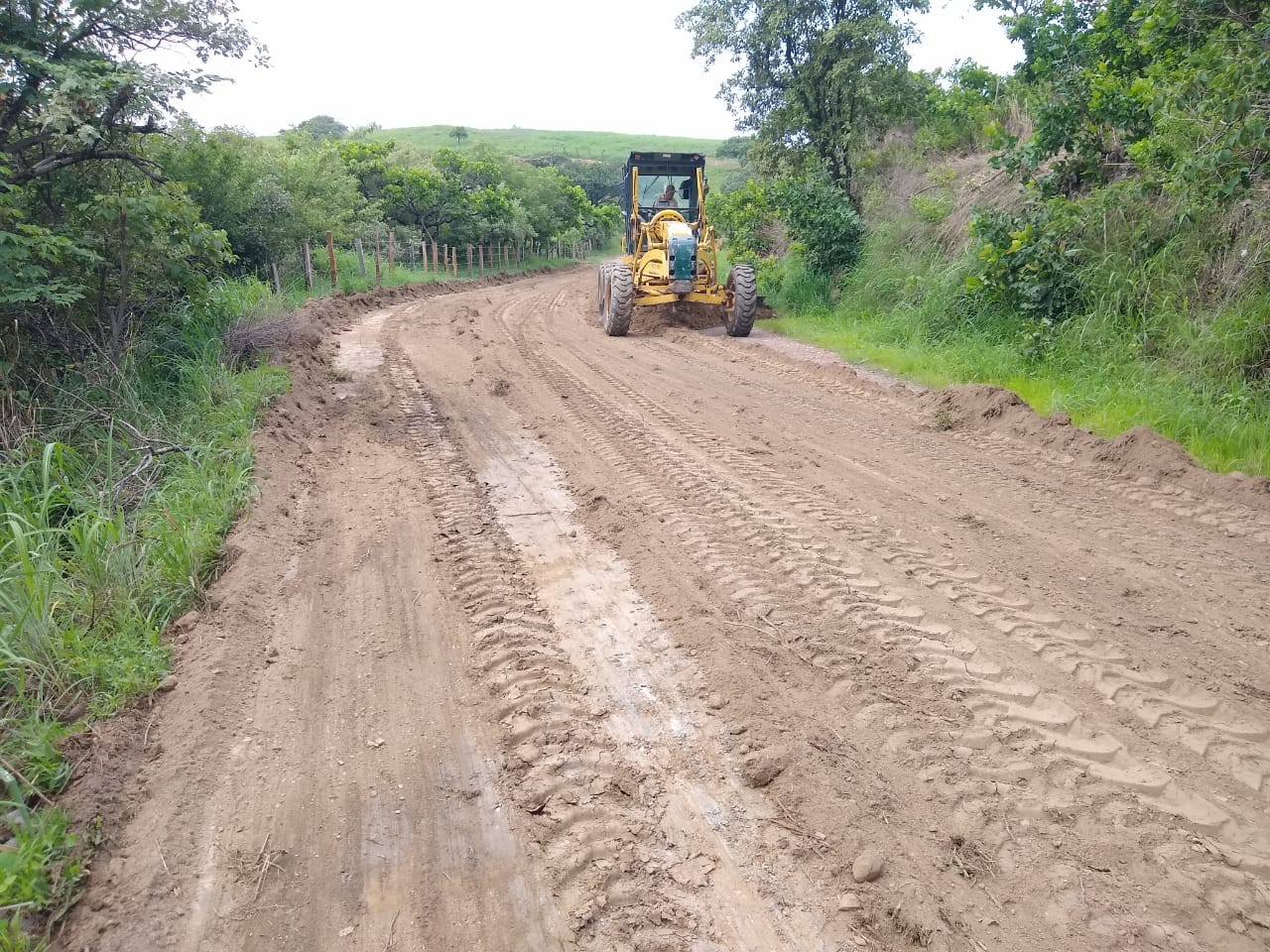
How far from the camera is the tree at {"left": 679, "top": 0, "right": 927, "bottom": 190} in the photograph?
16359 millimetres

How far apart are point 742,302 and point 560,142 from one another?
106 meters

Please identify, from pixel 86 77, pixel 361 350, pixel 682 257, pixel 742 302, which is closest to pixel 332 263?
pixel 361 350

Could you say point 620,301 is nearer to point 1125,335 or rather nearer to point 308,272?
point 1125,335

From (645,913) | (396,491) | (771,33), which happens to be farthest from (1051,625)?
(771,33)

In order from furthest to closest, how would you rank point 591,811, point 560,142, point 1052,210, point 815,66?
point 560,142 < point 815,66 < point 1052,210 < point 591,811

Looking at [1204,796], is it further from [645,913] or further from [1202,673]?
[645,913]

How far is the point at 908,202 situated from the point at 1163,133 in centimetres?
703

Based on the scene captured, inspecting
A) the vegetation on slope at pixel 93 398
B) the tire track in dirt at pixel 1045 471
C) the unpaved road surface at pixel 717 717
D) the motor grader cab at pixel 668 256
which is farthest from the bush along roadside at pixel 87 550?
the motor grader cab at pixel 668 256

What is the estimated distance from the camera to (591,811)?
3.11 m

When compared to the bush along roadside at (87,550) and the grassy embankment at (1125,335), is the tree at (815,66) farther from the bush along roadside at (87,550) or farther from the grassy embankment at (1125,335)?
the bush along roadside at (87,550)

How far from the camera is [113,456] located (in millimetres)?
6809

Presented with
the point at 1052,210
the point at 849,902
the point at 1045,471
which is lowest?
the point at 849,902

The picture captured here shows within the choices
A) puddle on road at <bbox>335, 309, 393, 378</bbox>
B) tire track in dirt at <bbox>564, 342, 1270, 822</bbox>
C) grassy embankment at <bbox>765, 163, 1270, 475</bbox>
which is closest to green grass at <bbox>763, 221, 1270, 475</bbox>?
grassy embankment at <bbox>765, 163, 1270, 475</bbox>

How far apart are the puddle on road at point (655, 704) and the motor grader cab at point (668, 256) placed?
888 cm
